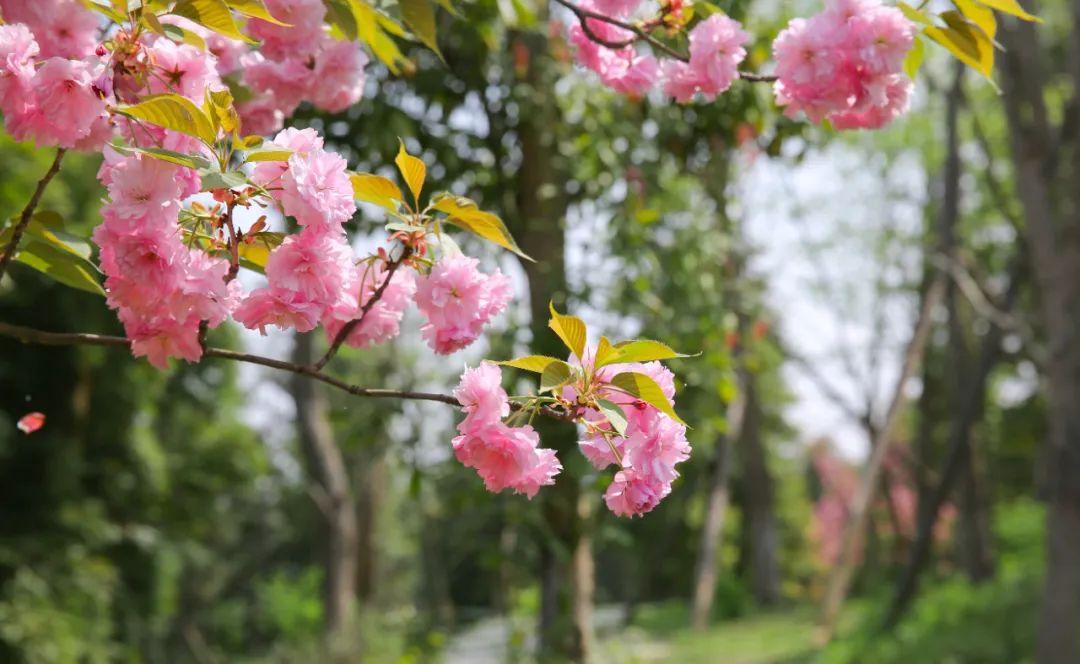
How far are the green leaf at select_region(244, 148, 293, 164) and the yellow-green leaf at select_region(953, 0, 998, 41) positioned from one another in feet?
3.89

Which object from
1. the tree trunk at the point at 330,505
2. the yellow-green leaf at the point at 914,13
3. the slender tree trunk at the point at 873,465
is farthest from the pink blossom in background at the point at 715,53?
the tree trunk at the point at 330,505

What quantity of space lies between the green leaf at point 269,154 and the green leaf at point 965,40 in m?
1.18

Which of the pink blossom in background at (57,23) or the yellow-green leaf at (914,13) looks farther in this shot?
the yellow-green leaf at (914,13)

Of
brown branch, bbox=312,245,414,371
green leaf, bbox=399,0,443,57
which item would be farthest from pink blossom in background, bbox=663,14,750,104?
brown branch, bbox=312,245,414,371

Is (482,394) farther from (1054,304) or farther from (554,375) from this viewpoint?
(1054,304)

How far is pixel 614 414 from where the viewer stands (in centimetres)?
145

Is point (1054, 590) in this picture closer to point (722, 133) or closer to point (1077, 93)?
point (1077, 93)

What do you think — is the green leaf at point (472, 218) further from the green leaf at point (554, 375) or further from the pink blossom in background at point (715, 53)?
the pink blossom in background at point (715, 53)

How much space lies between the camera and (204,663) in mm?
15141

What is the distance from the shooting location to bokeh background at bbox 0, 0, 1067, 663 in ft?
14.0

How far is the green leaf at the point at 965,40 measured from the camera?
78.0 inches

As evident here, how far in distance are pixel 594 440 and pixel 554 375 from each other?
0.14 meters

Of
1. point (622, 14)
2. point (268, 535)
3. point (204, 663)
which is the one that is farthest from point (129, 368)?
point (268, 535)

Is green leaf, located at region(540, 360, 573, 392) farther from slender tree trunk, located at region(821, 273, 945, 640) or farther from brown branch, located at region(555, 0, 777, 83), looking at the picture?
slender tree trunk, located at region(821, 273, 945, 640)
